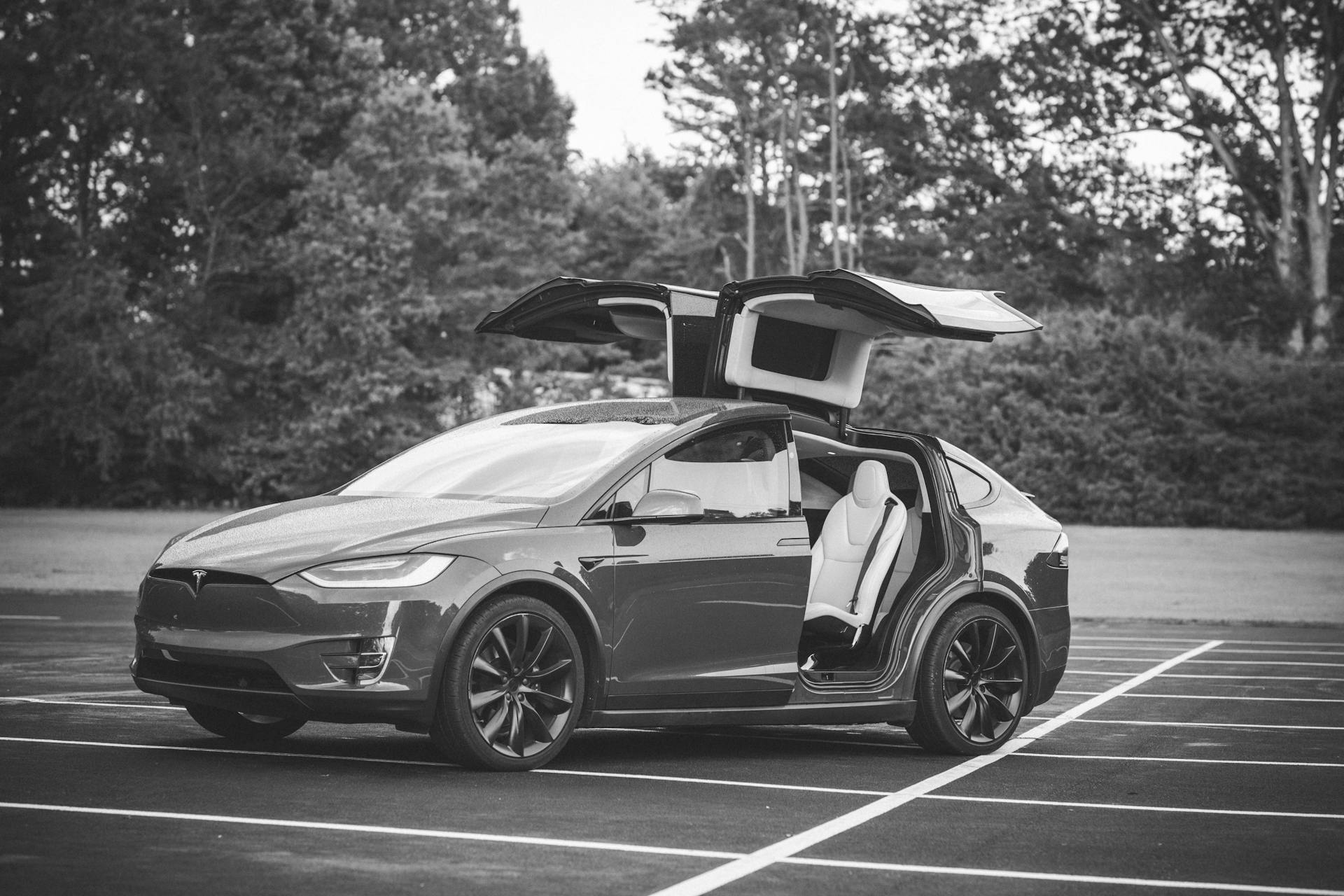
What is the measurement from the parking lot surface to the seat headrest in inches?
51.1

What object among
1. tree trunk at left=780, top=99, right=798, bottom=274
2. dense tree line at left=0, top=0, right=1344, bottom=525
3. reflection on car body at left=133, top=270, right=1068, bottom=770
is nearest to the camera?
reflection on car body at left=133, top=270, right=1068, bottom=770

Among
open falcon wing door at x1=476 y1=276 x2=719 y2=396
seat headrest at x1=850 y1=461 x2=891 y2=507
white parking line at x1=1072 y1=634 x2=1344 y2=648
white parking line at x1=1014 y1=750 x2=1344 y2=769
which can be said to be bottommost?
white parking line at x1=1072 y1=634 x2=1344 y2=648

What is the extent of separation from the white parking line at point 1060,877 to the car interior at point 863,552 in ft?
9.10

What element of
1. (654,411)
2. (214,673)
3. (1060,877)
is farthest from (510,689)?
(1060,877)

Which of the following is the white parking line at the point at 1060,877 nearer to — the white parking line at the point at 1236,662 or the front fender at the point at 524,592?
the front fender at the point at 524,592

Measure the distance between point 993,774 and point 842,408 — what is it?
225 cm

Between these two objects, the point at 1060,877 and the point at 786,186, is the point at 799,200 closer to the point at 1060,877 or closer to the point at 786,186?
the point at 786,186

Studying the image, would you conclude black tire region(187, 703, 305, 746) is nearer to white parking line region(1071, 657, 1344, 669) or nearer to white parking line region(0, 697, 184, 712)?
white parking line region(0, 697, 184, 712)

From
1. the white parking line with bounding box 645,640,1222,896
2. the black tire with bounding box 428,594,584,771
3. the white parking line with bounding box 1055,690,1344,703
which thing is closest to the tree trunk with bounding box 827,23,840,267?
the white parking line with bounding box 1055,690,1344,703

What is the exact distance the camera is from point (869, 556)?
9.22 meters

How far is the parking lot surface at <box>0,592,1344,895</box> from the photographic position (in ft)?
18.4

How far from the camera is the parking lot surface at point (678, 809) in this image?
5.62 metres

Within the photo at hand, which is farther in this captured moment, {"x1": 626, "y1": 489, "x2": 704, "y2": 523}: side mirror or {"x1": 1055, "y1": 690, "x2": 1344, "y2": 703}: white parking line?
{"x1": 1055, "y1": 690, "x2": 1344, "y2": 703}: white parking line

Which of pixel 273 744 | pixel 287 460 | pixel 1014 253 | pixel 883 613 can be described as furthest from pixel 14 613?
pixel 1014 253
